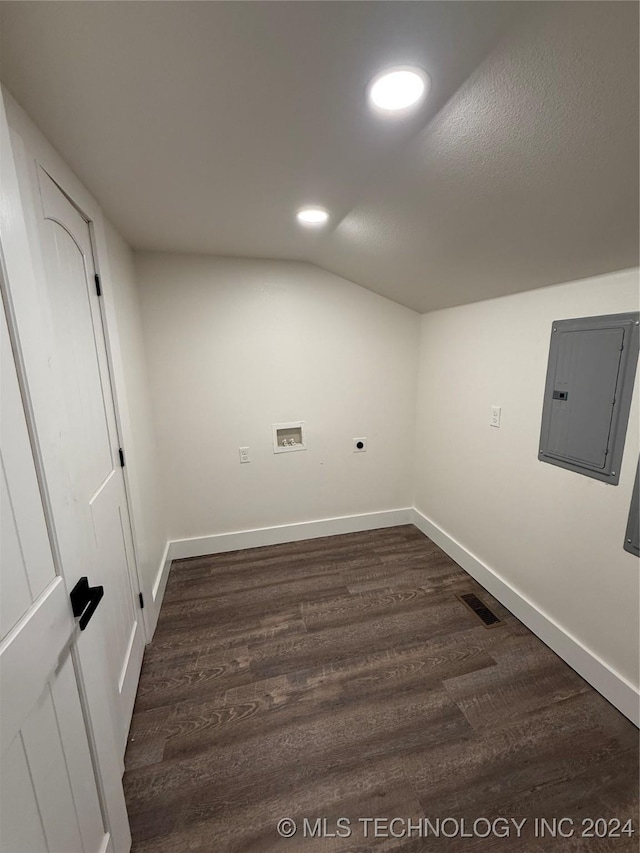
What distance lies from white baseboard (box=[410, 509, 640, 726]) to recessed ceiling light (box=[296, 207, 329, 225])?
90.1 inches

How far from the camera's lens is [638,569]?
1.37 m

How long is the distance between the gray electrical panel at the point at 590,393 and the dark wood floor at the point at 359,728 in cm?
105

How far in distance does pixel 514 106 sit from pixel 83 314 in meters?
1.51

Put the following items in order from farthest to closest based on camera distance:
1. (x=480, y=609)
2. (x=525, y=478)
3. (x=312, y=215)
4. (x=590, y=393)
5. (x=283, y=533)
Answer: (x=283, y=533)
(x=480, y=609)
(x=525, y=478)
(x=312, y=215)
(x=590, y=393)

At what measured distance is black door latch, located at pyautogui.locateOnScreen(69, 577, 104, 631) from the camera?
80 cm

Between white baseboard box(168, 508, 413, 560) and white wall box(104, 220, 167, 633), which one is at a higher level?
white wall box(104, 220, 167, 633)

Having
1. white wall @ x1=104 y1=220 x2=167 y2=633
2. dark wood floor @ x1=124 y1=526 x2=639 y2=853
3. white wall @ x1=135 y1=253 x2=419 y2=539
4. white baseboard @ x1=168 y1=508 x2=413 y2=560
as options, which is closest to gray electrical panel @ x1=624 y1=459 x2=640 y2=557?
dark wood floor @ x1=124 y1=526 x2=639 y2=853

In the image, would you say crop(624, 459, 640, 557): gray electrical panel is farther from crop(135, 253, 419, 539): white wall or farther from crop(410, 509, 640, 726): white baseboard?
crop(135, 253, 419, 539): white wall

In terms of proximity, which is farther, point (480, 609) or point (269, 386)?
point (269, 386)

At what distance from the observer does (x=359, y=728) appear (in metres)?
1.41

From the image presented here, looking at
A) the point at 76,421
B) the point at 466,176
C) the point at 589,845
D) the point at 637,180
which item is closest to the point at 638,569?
the point at 589,845

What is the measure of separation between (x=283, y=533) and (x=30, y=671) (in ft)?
7.27

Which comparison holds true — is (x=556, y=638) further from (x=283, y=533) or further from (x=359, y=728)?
(x=283, y=533)

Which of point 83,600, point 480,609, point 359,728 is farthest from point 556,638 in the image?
point 83,600
